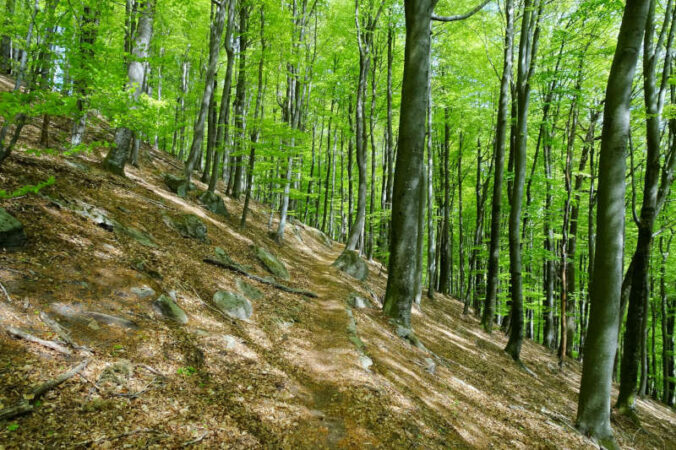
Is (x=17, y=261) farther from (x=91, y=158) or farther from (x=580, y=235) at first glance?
(x=580, y=235)

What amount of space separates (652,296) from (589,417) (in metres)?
16.9

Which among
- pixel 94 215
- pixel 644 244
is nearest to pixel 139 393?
pixel 94 215

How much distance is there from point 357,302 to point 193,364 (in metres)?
5.32

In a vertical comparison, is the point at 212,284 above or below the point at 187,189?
below

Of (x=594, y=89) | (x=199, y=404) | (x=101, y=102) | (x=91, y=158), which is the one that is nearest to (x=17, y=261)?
(x=199, y=404)

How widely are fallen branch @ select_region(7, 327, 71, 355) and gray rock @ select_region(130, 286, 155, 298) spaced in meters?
1.48

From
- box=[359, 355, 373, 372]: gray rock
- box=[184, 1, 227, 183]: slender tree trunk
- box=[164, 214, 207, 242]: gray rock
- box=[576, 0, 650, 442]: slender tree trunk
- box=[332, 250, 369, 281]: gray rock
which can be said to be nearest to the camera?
box=[359, 355, 373, 372]: gray rock

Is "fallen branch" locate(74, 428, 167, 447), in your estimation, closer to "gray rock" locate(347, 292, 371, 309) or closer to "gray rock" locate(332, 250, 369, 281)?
"gray rock" locate(347, 292, 371, 309)

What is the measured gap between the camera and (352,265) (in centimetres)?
1280

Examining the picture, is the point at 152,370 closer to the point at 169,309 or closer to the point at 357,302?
the point at 169,309

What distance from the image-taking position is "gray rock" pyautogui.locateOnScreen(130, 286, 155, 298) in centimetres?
462

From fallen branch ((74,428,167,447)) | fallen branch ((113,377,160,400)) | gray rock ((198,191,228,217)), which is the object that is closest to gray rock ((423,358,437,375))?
fallen branch ((113,377,160,400))

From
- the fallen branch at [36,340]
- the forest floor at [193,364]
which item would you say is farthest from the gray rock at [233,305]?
the fallen branch at [36,340]

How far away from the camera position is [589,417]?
19.2ft
